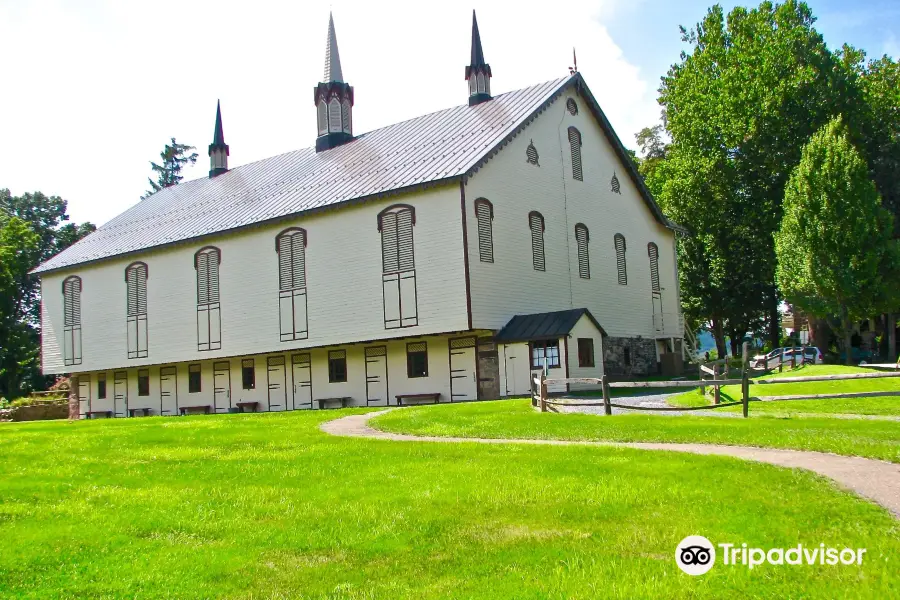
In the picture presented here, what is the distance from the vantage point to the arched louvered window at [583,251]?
3531cm

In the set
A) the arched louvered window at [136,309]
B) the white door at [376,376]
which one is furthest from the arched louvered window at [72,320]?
the white door at [376,376]

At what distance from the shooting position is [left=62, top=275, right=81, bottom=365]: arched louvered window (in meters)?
42.7

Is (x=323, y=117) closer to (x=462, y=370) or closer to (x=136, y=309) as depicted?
(x=136, y=309)

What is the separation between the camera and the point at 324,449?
48.5ft

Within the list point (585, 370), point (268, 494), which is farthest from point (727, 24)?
point (268, 494)

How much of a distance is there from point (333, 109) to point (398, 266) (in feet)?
45.2

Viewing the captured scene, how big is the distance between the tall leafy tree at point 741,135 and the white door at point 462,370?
21789mm

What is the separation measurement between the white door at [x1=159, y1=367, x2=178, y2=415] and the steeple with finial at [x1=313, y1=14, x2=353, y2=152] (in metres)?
12.3

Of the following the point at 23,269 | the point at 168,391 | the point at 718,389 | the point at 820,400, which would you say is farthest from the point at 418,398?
the point at 23,269

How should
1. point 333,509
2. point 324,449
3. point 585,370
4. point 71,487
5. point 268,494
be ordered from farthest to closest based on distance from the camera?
point 585,370
point 324,449
point 71,487
point 268,494
point 333,509

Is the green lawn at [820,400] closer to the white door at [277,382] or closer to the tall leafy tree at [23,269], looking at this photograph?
the white door at [277,382]

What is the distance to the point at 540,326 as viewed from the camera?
2970 centimetres

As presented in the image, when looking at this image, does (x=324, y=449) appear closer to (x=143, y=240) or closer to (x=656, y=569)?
(x=656, y=569)

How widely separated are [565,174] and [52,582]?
A: 29873mm
